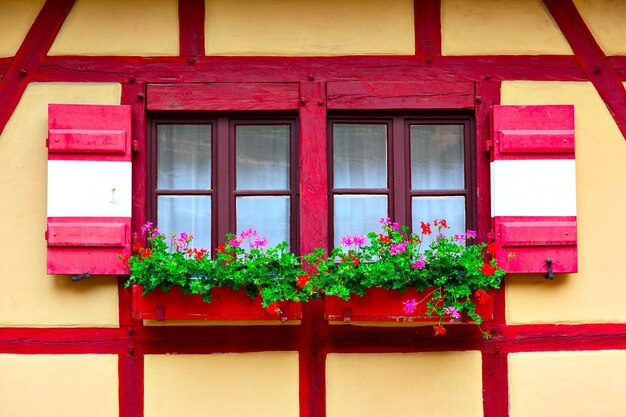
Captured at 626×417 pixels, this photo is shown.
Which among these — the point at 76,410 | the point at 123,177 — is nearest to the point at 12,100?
the point at 123,177

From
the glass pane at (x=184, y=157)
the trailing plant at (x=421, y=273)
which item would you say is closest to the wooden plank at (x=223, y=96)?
the glass pane at (x=184, y=157)

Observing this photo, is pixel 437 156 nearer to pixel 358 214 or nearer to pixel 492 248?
pixel 358 214

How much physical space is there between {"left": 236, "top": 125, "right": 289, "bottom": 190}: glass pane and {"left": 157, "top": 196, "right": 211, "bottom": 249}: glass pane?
0.88 ft

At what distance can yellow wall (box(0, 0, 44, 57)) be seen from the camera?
15.8 ft

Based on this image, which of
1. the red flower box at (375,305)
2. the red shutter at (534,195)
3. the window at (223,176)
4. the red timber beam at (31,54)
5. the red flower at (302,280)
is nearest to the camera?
the red flower at (302,280)

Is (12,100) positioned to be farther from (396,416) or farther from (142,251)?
(396,416)

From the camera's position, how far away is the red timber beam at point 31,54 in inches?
188

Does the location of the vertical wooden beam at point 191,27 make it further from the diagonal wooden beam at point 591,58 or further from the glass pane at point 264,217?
the diagonal wooden beam at point 591,58

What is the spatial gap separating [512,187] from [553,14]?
3.46 ft

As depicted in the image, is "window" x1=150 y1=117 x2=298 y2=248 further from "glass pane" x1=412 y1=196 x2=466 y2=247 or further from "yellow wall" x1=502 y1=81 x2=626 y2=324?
"yellow wall" x1=502 y1=81 x2=626 y2=324

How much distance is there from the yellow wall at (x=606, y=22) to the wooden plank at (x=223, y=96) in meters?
1.74

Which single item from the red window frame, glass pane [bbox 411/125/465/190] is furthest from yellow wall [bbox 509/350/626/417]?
the red window frame

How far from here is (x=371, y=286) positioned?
14.6 feet

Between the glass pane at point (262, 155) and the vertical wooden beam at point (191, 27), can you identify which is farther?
the glass pane at point (262, 155)
